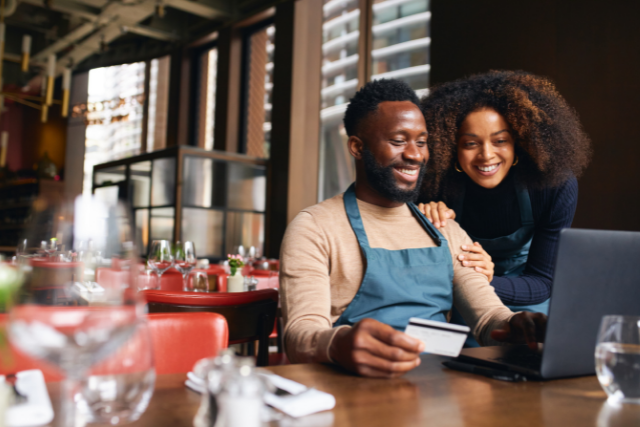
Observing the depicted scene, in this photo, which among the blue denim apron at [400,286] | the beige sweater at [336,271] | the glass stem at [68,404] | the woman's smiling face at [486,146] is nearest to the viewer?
the glass stem at [68,404]

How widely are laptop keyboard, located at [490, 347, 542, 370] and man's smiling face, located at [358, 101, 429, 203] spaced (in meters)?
0.57

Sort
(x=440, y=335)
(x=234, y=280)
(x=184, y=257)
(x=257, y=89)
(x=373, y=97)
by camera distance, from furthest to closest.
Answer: (x=257, y=89), (x=234, y=280), (x=184, y=257), (x=373, y=97), (x=440, y=335)

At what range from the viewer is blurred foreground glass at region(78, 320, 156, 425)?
1.67ft

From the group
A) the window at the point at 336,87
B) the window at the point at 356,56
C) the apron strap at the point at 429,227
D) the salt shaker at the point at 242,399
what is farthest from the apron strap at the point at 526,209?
the window at the point at 336,87

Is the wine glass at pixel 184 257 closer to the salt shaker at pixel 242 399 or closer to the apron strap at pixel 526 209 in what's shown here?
the apron strap at pixel 526 209

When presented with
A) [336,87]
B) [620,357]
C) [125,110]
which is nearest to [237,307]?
[620,357]

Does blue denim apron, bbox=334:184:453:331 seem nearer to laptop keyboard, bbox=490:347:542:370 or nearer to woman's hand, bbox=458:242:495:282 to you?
woman's hand, bbox=458:242:495:282

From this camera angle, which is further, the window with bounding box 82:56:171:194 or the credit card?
the window with bounding box 82:56:171:194

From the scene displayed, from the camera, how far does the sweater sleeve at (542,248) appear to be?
181 cm

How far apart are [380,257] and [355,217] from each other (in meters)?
0.15

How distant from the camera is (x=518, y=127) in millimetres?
1962

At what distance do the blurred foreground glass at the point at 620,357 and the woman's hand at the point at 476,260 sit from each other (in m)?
0.75

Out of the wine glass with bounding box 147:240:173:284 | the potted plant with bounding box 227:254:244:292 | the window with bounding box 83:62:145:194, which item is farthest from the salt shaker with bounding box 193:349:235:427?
the window with bounding box 83:62:145:194

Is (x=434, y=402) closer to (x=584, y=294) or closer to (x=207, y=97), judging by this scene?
(x=584, y=294)
